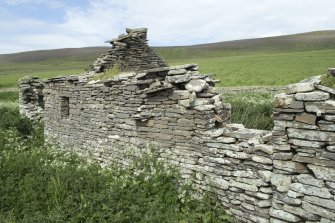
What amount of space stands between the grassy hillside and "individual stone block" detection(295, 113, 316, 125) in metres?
31.1

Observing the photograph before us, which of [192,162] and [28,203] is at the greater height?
[192,162]

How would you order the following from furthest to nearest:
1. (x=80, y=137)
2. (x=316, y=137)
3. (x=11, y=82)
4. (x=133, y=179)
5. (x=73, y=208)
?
(x=11, y=82)
(x=80, y=137)
(x=133, y=179)
(x=73, y=208)
(x=316, y=137)

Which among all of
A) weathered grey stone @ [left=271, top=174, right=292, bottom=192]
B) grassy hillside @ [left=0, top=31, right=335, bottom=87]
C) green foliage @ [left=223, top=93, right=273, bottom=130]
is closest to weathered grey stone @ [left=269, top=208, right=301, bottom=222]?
weathered grey stone @ [left=271, top=174, right=292, bottom=192]

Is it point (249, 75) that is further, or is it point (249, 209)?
point (249, 75)

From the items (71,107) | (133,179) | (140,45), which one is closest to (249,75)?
(140,45)

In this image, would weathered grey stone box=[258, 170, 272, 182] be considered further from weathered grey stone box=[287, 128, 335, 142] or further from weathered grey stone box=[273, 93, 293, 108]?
weathered grey stone box=[273, 93, 293, 108]

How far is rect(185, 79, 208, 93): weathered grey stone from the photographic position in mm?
7594

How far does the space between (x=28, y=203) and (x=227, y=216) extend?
3965 millimetres

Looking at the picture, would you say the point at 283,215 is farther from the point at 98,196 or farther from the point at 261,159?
the point at 98,196

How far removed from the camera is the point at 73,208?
6.75m

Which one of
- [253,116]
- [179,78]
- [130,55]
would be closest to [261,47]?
[253,116]

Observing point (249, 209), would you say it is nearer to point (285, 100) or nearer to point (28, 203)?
point (285, 100)

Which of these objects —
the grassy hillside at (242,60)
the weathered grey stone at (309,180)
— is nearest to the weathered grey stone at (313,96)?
the weathered grey stone at (309,180)

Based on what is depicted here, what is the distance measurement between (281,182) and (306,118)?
1.15 m
